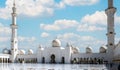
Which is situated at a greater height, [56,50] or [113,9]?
[113,9]

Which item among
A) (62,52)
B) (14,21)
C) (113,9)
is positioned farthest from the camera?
(14,21)

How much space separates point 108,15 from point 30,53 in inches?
935

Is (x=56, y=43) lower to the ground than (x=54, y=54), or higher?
higher

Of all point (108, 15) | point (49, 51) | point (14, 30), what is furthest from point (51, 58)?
point (108, 15)

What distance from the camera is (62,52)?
53719 millimetres

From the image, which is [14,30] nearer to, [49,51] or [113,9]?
[49,51]

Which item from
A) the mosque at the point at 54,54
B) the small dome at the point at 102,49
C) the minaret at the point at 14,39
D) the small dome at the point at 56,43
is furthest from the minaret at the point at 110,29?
the minaret at the point at 14,39

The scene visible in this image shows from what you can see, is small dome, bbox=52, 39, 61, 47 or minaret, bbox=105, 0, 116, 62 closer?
minaret, bbox=105, 0, 116, 62

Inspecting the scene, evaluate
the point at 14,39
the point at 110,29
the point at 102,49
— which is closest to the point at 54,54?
the point at 14,39

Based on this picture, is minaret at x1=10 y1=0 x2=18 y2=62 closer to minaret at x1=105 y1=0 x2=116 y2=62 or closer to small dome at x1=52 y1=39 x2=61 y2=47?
small dome at x1=52 y1=39 x2=61 y2=47

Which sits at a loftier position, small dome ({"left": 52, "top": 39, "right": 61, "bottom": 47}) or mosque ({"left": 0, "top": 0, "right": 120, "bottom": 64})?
small dome ({"left": 52, "top": 39, "right": 61, "bottom": 47})

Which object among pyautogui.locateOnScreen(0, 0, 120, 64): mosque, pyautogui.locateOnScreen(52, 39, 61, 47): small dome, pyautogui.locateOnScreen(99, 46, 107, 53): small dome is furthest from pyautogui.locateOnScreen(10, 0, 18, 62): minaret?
pyautogui.locateOnScreen(99, 46, 107, 53): small dome

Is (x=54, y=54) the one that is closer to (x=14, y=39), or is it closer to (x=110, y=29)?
(x=14, y=39)

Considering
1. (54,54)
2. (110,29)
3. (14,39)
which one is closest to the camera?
(110,29)
